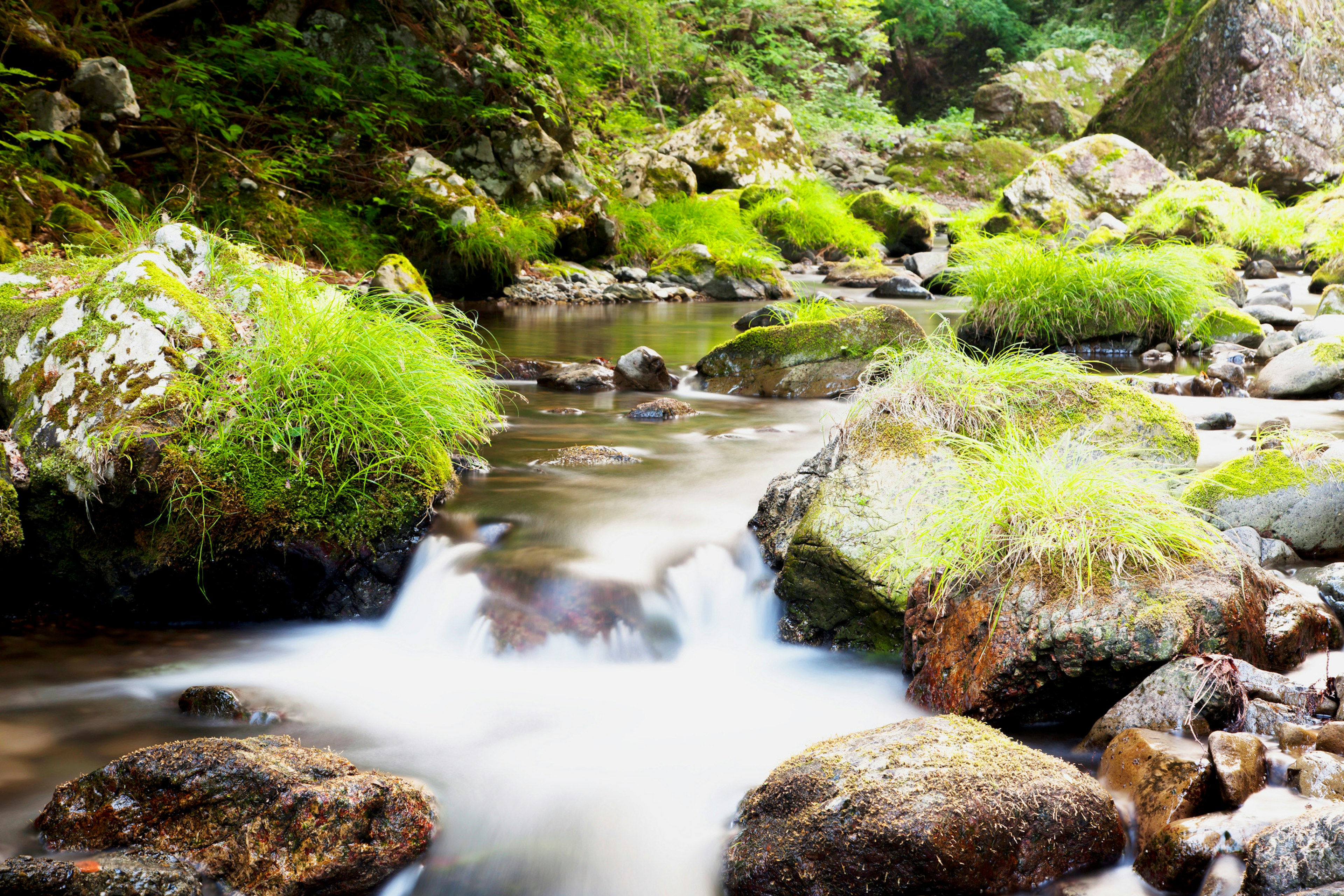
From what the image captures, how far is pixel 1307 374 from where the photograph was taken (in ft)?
21.7

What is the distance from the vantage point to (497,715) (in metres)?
3.18

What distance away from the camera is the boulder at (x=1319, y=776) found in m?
2.16

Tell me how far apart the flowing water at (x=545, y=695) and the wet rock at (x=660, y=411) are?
149 cm

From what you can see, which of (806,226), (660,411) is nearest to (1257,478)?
(660,411)

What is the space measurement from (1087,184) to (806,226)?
543 centimetres

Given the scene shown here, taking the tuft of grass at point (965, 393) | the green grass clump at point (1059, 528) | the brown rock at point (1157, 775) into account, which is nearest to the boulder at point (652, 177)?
the tuft of grass at point (965, 393)

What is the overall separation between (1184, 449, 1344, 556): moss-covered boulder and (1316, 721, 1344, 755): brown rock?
1510mm

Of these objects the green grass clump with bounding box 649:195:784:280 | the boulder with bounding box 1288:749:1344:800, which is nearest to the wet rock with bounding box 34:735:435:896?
the boulder with bounding box 1288:749:1344:800

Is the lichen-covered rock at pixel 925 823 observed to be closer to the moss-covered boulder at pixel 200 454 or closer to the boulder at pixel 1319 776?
the boulder at pixel 1319 776

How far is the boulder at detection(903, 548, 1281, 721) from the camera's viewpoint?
265 centimetres

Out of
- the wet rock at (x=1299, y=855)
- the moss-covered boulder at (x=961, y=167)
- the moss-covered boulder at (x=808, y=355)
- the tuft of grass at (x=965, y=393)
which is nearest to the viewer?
the wet rock at (x=1299, y=855)

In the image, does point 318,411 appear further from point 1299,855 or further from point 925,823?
point 1299,855

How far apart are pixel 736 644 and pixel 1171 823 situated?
180cm

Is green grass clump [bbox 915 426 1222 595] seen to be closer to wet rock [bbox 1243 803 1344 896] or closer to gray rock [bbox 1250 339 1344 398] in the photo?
wet rock [bbox 1243 803 1344 896]
